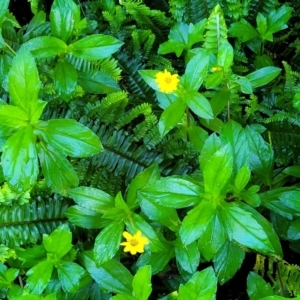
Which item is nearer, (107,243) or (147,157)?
(107,243)

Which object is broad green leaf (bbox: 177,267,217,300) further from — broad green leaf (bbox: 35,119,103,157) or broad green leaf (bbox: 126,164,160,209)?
broad green leaf (bbox: 35,119,103,157)

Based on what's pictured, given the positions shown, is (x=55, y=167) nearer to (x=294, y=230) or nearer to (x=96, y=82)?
(x=96, y=82)

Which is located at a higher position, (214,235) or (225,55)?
(225,55)

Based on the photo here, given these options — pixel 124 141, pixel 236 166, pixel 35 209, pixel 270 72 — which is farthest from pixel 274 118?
pixel 35 209

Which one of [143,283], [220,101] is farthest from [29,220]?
[220,101]

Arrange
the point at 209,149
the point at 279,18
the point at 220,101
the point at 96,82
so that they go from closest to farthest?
the point at 209,149 → the point at 220,101 → the point at 96,82 → the point at 279,18

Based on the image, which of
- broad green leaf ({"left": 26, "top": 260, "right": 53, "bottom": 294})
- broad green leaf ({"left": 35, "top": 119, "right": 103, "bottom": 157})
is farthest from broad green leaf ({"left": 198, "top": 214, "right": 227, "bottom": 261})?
broad green leaf ({"left": 26, "top": 260, "right": 53, "bottom": 294})

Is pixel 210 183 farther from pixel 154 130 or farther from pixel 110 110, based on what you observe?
pixel 110 110
